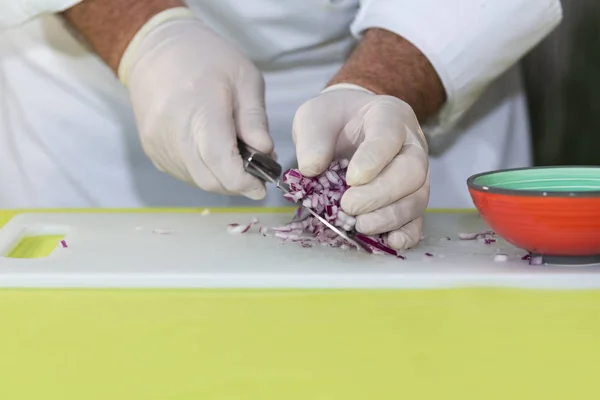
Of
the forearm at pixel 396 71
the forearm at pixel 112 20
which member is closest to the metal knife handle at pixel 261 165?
the forearm at pixel 396 71

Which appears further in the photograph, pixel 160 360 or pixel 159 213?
pixel 159 213

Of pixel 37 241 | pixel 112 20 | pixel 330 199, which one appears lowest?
pixel 37 241

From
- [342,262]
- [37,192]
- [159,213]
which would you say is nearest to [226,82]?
[159,213]

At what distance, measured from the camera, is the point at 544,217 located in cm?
79

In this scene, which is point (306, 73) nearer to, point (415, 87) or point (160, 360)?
point (415, 87)

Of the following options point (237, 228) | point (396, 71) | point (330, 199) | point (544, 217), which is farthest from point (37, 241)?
point (544, 217)

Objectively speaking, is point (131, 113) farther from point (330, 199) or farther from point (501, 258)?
point (501, 258)

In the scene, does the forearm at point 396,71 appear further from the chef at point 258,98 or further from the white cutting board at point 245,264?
the white cutting board at point 245,264

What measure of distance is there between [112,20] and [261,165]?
380mm

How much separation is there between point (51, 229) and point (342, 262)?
0.44 metres

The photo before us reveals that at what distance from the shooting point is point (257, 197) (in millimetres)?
1048

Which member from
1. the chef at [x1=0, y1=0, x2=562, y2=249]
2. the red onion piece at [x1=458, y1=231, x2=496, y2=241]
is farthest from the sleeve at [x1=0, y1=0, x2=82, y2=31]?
the red onion piece at [x1=458, y1=231, x2=496, y2=241]

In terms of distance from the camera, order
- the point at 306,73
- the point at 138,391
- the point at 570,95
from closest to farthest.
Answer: the point at 138,391
the point at 306,73
the point at 570,95

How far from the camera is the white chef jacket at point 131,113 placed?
4.30 ft
